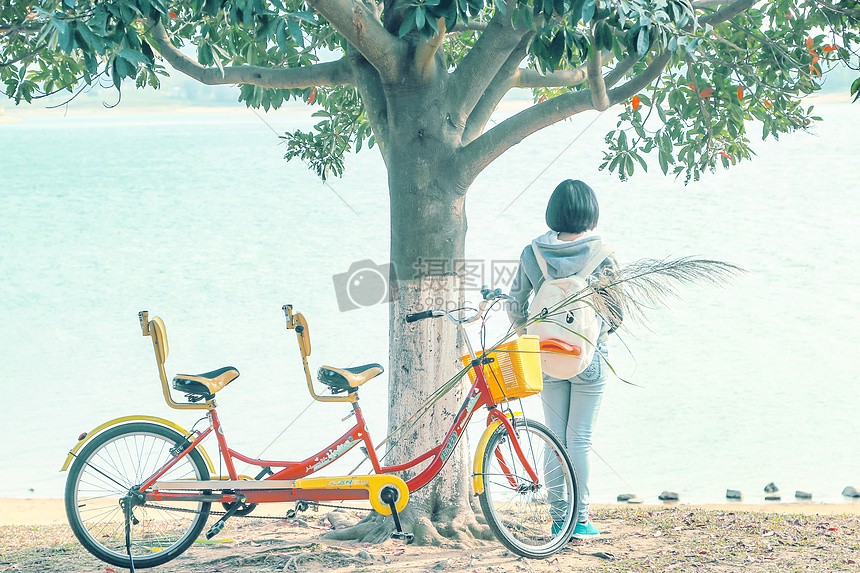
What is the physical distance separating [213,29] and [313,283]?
21.4 m

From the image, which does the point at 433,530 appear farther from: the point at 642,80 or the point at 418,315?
the point at 642,80

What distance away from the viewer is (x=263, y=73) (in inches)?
189

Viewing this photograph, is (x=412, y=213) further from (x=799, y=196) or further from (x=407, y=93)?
(x=799, y=196)

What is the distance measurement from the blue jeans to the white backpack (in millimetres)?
132

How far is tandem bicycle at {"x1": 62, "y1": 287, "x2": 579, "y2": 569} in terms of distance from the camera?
3812 mm

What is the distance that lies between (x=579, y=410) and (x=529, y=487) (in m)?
0.50

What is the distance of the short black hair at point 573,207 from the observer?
410 cm

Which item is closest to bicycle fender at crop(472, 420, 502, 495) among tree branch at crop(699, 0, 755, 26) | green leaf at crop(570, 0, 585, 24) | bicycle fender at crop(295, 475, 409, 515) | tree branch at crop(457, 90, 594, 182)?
bicycle fender at crop(295, 475, 409, 515)

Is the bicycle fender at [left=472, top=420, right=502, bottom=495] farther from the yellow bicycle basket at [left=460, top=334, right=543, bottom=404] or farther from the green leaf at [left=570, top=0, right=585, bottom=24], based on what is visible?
the green leaf at [left=570, top=0, right=585, bottom=24]

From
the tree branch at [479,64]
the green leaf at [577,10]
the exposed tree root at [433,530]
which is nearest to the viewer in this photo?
the green leaf at [577,10]

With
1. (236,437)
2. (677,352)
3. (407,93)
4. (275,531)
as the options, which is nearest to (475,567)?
(275,531)

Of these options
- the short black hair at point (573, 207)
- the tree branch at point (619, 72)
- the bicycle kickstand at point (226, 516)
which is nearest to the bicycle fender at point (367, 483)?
the bicycle kickstand at point (226, 516)

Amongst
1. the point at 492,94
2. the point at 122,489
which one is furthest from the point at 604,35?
the point at 122,489
